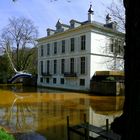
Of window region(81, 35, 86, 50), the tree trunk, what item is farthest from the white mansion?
the tree trunk

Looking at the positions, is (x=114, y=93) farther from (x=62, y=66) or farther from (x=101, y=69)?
(x=62, y=66)

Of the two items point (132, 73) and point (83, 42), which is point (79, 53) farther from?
point (132, 73)

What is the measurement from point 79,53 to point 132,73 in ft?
114

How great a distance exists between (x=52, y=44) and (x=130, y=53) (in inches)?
1651

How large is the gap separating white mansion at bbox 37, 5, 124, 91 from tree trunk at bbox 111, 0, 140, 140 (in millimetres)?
29023

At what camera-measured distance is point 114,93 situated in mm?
30656

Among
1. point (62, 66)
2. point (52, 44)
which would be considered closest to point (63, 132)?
point (62, 66)

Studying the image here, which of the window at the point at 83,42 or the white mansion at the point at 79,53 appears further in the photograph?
the window at the point at 83,42

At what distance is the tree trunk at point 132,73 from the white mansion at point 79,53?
1143 inches

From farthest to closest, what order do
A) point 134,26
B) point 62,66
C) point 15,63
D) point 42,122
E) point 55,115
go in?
1. point 15,63
2. point 62,66
3. point 55,115
4. point 42,122
5. point 134,26

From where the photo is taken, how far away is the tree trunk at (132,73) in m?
2.04

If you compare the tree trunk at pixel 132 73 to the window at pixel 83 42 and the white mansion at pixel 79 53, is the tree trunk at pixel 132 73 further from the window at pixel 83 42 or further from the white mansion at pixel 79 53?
the window at pixel 83 42

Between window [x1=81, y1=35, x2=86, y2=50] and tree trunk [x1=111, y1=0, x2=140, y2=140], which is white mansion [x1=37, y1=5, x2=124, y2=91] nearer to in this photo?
window [x1=81, y1=35, x2=86, y2=50]

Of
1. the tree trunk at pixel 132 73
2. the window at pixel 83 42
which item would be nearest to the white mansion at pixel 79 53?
the window at pixel 83 42
